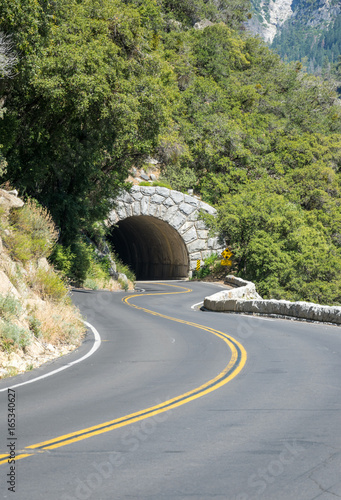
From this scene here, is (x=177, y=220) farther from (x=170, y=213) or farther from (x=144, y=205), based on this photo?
(x=144, y=205)

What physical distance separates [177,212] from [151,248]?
9427 mm

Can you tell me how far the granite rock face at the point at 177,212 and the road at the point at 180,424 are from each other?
30.4m

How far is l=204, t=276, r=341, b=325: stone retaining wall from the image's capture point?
19688 millimetres

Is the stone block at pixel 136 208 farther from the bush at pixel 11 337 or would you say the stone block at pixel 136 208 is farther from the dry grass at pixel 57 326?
the bush at pixel 11 337

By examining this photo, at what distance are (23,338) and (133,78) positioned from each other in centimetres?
1670

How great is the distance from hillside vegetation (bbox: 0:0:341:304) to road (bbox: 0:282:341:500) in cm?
1152

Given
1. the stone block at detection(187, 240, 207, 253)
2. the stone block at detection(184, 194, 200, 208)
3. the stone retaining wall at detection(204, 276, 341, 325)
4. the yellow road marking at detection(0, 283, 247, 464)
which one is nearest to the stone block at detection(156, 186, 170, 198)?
the stone block at detection(184, 194, 200, 208)

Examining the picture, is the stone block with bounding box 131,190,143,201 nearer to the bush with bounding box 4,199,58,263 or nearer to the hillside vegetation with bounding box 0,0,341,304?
the hillside vegetation with bounding box 0,0,341,304

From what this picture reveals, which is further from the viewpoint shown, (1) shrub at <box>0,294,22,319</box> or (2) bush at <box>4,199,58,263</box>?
(2) bush at <box>4,199,58,263</box>

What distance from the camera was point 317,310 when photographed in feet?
66.4

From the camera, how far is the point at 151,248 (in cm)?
5325

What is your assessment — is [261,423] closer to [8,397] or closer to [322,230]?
[8,397]

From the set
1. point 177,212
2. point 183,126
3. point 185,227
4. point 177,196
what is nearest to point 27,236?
point 177,212

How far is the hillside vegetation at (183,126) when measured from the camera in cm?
2145
